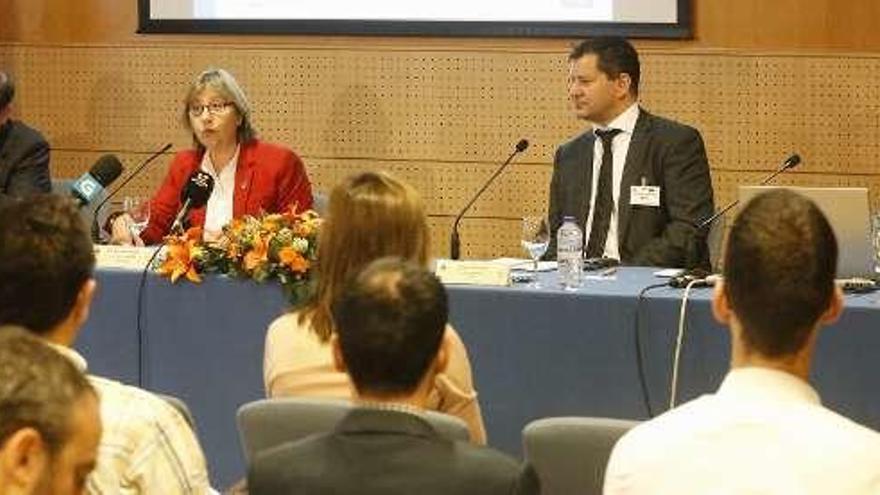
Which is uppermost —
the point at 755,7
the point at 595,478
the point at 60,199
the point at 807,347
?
the point at 755,7

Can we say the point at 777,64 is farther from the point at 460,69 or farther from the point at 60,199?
the point at 60,199

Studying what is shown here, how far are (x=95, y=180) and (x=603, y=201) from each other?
186 cm

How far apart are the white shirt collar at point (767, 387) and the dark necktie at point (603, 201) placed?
143 inches

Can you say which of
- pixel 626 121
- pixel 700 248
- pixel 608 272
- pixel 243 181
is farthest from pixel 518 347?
pixel 243 181

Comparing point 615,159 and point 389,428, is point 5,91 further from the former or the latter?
point 389,428

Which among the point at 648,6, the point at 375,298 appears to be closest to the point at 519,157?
the point at 648,6

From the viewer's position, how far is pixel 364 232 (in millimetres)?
3475

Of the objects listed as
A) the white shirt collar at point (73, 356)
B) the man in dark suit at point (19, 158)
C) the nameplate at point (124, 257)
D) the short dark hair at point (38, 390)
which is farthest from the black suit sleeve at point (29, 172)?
the short dark hair at point (38, 390)

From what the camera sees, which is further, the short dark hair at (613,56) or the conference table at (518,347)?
the short dark hair at (613,56)

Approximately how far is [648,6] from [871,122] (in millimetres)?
1043

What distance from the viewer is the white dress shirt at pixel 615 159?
19.2 ft

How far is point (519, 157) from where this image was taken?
7.21 m

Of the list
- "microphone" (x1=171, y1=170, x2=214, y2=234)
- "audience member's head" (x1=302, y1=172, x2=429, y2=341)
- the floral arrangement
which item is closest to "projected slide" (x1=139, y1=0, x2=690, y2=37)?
"microphone" (x1=171, y1=170, x2=214, y2=234)

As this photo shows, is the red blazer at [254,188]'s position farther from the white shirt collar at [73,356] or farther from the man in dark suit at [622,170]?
the white shirt collar at [73,356]
